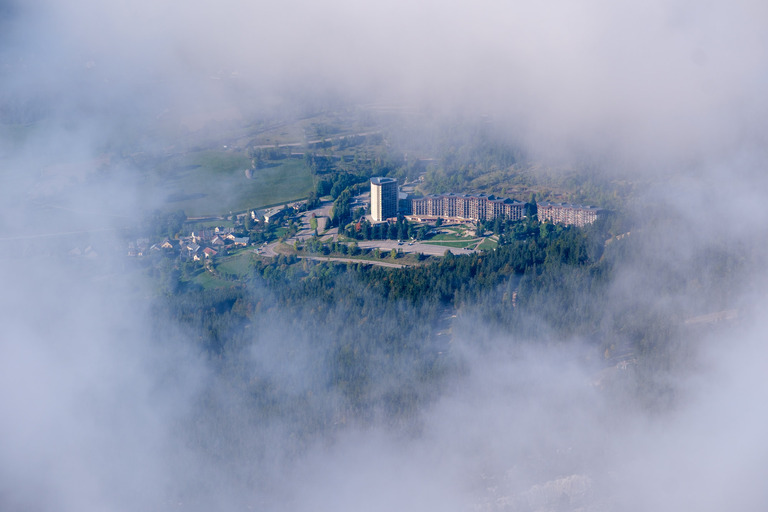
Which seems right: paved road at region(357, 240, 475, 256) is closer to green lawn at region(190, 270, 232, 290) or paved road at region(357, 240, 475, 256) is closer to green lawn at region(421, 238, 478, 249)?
green lawn at region(421, 238, 478, 249)

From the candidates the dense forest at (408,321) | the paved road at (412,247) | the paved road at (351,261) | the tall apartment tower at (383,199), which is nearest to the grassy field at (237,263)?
the dense forest at (408,321)

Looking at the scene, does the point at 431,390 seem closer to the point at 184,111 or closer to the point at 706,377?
the point at 706,377

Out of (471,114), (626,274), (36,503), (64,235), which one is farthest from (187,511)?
(471,114)

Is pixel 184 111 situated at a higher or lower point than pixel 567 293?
higher

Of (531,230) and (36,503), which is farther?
(531,230)

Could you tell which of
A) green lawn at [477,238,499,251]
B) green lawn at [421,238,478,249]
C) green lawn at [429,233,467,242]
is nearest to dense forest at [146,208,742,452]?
green lawn at [477,238,499,251]

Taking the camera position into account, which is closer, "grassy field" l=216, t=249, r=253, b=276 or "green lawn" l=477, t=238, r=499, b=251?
"grassy field" l=216, t=249, r=253, b=276
